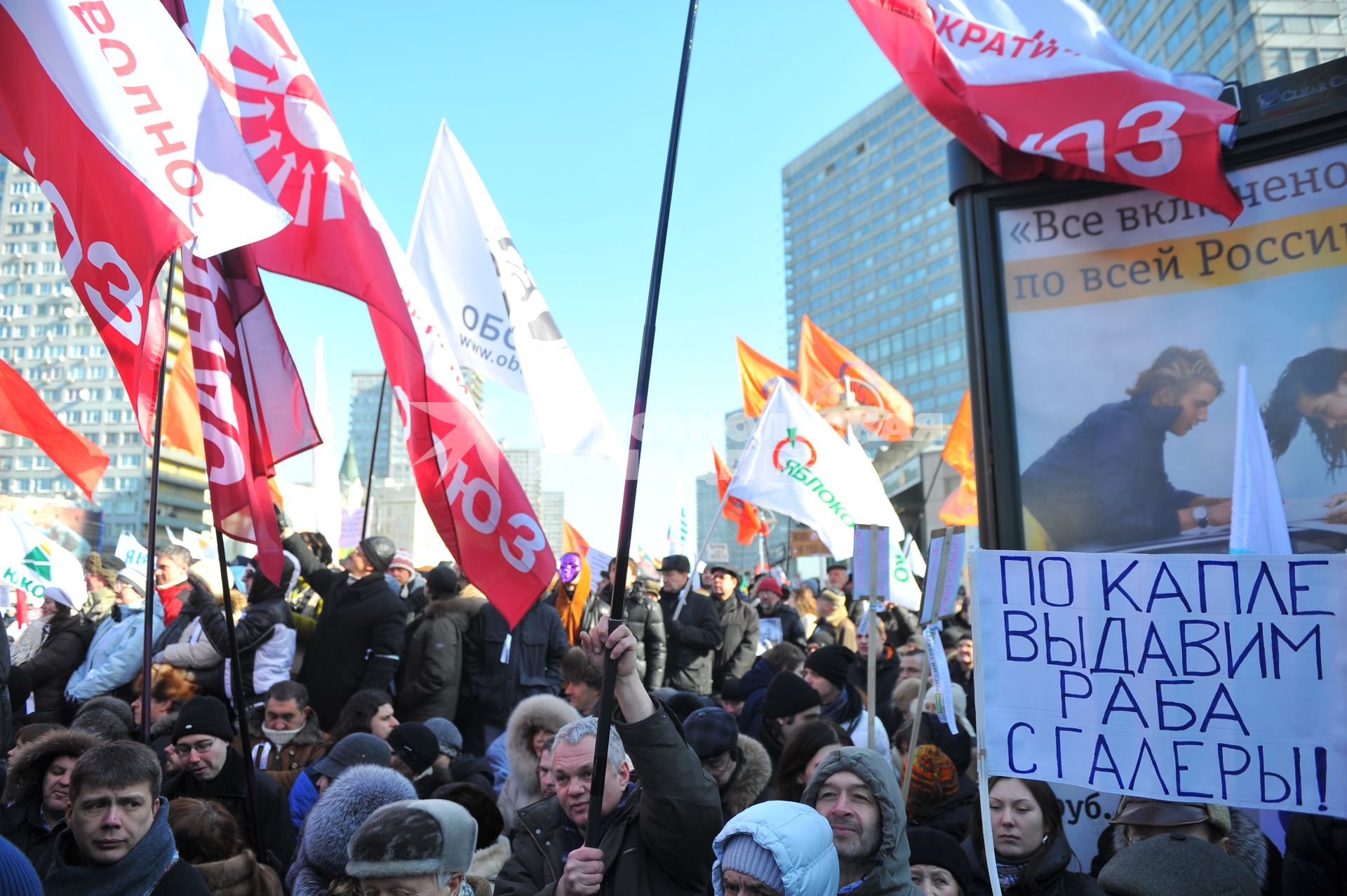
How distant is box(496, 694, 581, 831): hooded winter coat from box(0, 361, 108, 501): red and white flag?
2.13 metres

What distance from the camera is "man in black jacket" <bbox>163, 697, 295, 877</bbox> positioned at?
14.5 ft

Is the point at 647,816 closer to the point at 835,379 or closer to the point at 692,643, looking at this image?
the point at 692,643

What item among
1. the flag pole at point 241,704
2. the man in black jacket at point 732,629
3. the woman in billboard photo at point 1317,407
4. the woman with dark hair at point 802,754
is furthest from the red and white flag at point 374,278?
the man in black jacket at point 732,629

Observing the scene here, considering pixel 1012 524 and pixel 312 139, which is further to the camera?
pixel 1012 524

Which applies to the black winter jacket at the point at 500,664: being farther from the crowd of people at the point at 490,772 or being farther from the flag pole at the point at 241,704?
the flag pole at the point at 241,704

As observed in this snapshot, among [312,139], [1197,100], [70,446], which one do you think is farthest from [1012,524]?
[70,446]

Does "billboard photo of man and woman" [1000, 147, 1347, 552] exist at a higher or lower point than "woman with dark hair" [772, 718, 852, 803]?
higher

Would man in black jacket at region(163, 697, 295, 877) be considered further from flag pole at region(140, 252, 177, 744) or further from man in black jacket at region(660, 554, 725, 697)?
man in black jacket at region(660, 554, 725, 697)

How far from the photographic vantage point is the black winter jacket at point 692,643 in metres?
8.55

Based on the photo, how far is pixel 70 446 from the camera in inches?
202

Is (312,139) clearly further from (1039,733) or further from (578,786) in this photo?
(1039,733)

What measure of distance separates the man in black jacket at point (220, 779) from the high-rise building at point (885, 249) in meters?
88.3

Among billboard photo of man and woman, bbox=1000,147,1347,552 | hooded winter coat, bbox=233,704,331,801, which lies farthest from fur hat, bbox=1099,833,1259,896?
hooded winter coat, bbox=233,704,331,801

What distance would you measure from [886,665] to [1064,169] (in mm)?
4039
